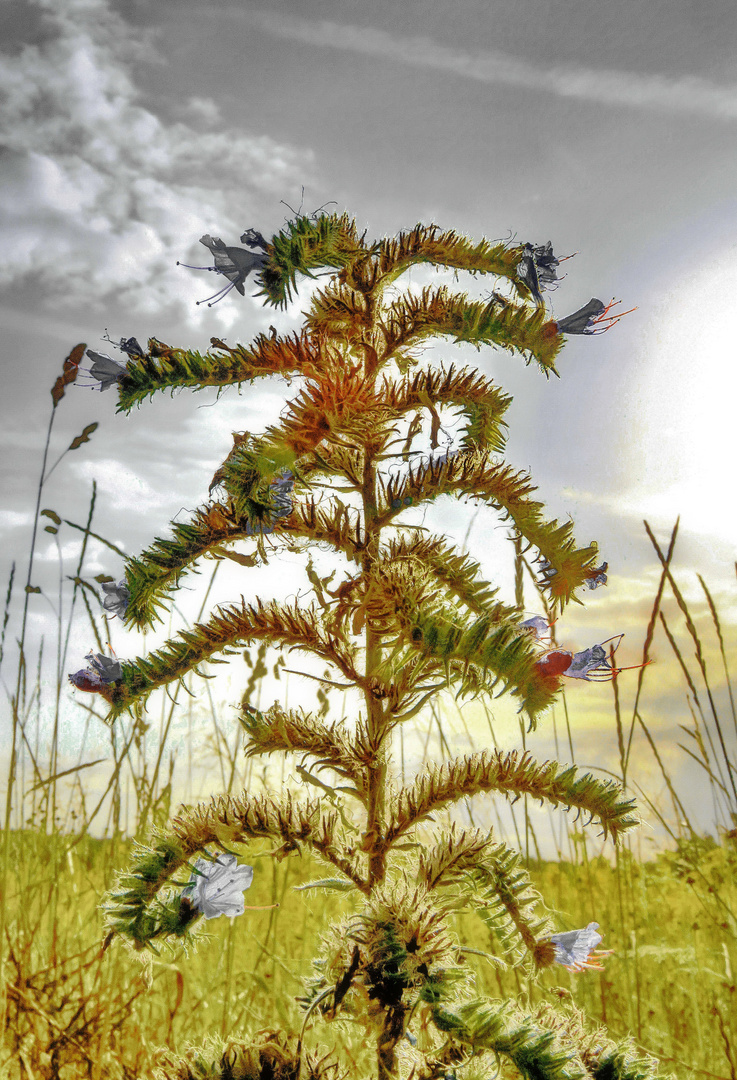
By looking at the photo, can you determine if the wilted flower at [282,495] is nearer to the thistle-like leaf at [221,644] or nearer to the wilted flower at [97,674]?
the thistle-like leaf at [221,644]

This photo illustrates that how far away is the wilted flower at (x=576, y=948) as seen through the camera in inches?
83.7

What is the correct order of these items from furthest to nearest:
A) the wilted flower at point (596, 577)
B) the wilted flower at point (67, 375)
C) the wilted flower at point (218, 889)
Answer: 1. the wilted flower at point (67, 375)
2. the wilted flower at point (596, 577)
3. the wilted flower at point (218, 889)

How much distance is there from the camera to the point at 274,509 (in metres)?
2.16

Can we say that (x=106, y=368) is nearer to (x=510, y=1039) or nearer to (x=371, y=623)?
(x=371, y=623)

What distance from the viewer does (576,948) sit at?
2.14 m

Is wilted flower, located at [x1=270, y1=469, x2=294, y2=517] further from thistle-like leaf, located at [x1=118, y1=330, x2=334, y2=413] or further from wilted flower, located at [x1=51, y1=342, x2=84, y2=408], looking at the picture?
wilted flower, located at [x1=51, y1=342, x2=84, y2=408]

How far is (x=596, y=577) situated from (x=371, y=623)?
25.8 inches

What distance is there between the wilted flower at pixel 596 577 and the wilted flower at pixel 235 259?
128cm

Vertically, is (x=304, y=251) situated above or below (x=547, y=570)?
above

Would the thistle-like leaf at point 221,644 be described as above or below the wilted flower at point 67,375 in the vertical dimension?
below

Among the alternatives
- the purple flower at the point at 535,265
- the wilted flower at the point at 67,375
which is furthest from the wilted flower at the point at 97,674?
the wilted flower at the point at 67,375

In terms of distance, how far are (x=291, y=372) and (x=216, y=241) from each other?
17.4 inches

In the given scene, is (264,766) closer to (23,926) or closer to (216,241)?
(23,926)

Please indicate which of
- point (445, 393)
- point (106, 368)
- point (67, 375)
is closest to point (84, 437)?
point (67, 375)
